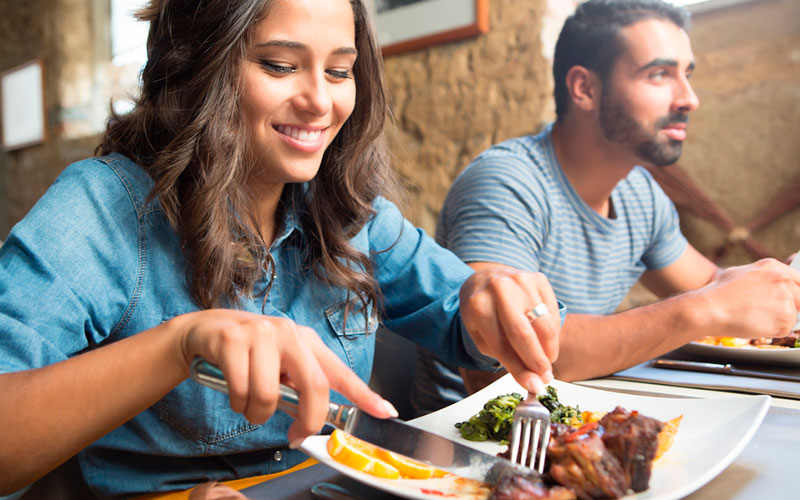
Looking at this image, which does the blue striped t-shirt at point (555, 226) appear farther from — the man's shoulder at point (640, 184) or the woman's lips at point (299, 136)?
the woman's lips at point (299, 136)

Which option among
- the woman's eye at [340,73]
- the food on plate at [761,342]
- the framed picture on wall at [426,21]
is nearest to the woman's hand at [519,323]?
the woman's eye at [340,73]

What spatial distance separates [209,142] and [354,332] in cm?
41

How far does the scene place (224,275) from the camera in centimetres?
94

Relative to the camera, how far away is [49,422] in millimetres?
667

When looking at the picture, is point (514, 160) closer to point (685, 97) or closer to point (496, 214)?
point (496, 214)

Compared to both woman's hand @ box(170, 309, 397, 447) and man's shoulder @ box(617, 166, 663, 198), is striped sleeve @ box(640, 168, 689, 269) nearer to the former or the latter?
man's shoulder @ box(617, 166, 663, 198)

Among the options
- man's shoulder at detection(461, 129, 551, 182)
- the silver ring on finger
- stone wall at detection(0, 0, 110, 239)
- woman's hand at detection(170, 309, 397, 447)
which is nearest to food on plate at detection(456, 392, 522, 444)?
the silver ring on finger

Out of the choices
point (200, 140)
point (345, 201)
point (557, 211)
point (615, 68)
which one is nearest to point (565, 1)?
point (615, 68)

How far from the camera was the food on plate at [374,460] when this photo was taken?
2.03 feet

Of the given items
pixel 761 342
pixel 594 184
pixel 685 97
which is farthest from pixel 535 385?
pixel 685 97

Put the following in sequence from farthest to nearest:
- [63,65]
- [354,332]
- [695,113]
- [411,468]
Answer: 1. [63,65]
2. [695,113]
3. [354,332]
4. [411,468]

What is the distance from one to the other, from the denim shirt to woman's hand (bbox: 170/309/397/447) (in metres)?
0.25

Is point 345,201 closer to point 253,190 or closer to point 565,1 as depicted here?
point 253,190

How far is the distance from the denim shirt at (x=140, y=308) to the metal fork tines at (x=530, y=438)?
1.33 feet
